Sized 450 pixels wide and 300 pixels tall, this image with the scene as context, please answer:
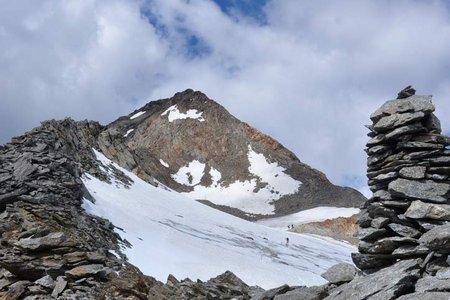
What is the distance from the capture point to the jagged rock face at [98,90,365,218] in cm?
13600

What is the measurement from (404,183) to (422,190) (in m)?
0.46

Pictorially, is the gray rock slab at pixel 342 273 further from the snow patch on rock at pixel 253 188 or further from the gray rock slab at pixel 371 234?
the snow patch on rock at pixel 253 188

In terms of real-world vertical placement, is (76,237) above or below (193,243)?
below

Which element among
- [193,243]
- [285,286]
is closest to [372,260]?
[285,286]

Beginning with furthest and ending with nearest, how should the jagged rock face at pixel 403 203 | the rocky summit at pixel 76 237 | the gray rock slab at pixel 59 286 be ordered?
the rocky summit at pixel 76 237 → the gray rock slab at pixel 59 286 → the jagged rock face at pixel 403 203

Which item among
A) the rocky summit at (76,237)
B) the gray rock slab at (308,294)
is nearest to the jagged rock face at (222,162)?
the rocky summit at (76,237)

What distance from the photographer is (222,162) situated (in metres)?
163

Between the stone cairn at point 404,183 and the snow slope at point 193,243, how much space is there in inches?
506

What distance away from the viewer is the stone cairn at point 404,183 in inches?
510

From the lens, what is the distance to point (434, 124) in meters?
13.8

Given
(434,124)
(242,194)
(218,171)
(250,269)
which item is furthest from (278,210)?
(434,124)

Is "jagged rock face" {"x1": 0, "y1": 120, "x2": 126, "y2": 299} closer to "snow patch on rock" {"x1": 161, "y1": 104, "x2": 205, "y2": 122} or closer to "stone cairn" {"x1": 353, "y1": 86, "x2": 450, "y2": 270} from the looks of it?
"stone cairn" {"x1": 353, "y1": 86, "x2": 450, "y2": 270}

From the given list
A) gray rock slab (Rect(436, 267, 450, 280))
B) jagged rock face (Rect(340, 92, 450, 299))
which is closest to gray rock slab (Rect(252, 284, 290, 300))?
jagged rock face (Rect(340, 92, 450, 299))

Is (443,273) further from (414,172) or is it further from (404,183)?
(414,172)
